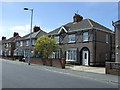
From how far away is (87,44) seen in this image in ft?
94.4

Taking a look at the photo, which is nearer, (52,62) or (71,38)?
(52,62)

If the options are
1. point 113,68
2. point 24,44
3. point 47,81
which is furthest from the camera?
point 24,44

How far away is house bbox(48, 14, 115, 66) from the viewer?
27.9 metres

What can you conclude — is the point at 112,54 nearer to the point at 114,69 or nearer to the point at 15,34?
the point at 114,69

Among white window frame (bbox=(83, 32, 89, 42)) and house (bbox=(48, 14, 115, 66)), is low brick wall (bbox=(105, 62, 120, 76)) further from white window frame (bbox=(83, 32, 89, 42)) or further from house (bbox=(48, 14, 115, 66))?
white window frame (bbox=(83, 32, 89, 42))

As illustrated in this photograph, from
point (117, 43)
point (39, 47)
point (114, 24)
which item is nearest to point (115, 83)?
point (117, 43)

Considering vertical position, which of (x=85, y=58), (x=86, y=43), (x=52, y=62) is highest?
(x=86, y=43)

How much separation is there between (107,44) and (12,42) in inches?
1628

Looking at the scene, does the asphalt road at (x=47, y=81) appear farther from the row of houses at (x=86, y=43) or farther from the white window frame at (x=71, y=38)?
the white window frame at (x=71, y=38)

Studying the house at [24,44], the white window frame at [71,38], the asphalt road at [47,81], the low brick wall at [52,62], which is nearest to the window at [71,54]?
the white window frame at [71,38]

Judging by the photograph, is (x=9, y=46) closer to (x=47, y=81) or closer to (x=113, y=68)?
(x=113, y=68)

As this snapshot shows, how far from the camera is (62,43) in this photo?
Result: 113 feet

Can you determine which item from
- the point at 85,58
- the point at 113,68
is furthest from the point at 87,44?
the point at 113,68

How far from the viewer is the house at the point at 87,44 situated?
27906 mm
